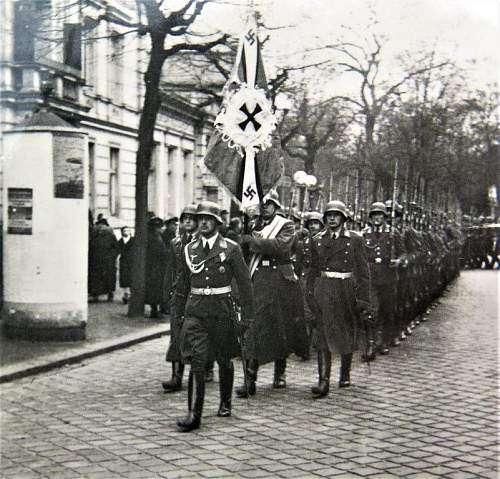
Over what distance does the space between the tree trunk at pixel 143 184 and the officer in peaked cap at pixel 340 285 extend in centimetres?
626

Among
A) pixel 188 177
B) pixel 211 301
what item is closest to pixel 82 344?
pixel 211 301

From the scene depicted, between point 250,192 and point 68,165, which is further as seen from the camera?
point 68,165

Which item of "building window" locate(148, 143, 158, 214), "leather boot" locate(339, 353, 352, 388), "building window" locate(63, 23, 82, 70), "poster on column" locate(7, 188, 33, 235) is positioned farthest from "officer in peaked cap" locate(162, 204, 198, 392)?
"building window" locate(148, 143, 158, 214)

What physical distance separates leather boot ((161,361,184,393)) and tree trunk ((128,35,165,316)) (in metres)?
6.09

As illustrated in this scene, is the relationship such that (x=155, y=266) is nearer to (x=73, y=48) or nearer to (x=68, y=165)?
(x=68, y=165)

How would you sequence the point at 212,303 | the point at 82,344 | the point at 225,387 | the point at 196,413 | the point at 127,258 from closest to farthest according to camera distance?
the point at 196,413
the point at 212,303
the point at 225,387
the point at 82,344
the point at 127,258

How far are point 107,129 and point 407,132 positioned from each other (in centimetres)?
1210

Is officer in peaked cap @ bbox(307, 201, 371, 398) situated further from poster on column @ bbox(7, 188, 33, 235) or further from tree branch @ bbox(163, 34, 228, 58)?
tree branch @ bbox(163, 34, 228, 58)

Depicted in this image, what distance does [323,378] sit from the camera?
8.84m

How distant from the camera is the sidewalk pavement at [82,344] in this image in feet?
33.1

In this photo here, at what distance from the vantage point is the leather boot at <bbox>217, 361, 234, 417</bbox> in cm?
775

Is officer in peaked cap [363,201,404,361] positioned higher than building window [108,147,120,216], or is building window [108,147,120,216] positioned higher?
building window [108,147,120,216]

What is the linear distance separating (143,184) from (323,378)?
291 inches

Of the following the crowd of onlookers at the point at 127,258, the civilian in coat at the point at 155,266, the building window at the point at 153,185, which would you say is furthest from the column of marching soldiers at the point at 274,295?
the building window at the point at 153,185
